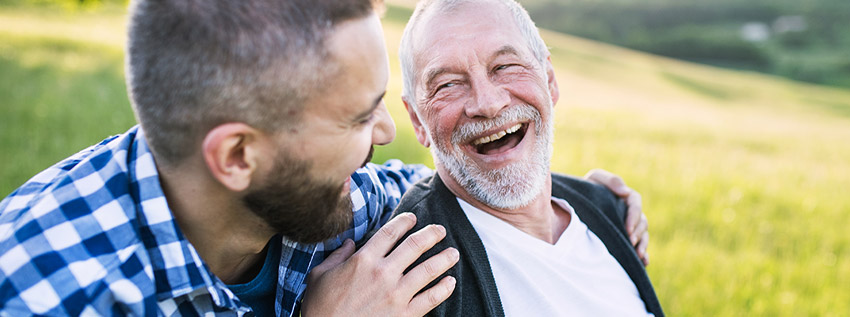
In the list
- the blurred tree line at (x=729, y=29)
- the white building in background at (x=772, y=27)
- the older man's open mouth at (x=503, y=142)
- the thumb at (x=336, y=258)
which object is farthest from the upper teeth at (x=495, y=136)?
the white building in background at (x=772, y=27)

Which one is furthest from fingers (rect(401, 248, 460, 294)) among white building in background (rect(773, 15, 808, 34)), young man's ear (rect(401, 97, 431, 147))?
white building in background (rect(773, 15, 808, 34))

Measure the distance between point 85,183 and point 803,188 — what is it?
7.55 metres

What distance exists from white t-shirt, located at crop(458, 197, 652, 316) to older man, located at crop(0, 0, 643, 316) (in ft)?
1.63

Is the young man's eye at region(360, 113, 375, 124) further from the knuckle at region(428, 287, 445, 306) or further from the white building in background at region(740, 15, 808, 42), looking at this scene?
the white building in background at region(740, 15, 808, 42)

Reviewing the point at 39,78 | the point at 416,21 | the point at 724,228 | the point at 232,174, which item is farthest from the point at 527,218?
the point at 39,78

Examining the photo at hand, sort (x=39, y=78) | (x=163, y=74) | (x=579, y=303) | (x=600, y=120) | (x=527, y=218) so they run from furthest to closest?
(x=600, y=120), (x=39, y=78), (x=527, y=218), (x=579, y=303), (x=163, y=74)

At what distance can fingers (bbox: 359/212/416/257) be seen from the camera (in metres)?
2.26

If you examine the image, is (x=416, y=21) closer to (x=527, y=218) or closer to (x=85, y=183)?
(x=527, y=218)

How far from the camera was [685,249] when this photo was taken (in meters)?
4.89

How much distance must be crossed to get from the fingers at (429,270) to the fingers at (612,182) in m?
1.40

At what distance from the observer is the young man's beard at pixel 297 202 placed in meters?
2.03

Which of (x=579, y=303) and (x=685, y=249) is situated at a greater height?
(x=579, y=303)

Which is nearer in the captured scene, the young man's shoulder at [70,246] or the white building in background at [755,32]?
the young man's shoulder at [70,246]

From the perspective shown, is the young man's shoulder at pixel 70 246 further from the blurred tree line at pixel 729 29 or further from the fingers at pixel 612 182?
the blurred tree line at pixel 729 29
